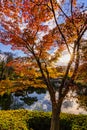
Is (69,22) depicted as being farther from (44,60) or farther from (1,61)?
(1,61)

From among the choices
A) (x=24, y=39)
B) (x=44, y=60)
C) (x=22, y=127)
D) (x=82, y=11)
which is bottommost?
(x=22, y=127)

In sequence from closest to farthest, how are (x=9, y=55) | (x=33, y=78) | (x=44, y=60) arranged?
1. (x=44, y=60)
2. (x=33, y=78)
3. (x=9, y=55)

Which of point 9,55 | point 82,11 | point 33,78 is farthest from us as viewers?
point 9,55

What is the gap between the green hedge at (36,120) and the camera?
1616cm

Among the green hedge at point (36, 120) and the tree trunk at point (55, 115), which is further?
the green hedge at point (36, 120)

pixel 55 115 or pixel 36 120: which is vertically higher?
pixel 55 115

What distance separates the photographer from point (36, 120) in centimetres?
1939

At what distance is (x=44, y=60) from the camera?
51.3ft

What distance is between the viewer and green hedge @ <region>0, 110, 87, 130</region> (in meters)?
16.2

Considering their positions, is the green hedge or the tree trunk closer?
the tree trunk

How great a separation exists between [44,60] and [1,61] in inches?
675

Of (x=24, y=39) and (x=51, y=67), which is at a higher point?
(x=24, y=39)

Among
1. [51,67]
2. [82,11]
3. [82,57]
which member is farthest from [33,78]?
[82,11]

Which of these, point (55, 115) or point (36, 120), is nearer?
point (55, 115)
